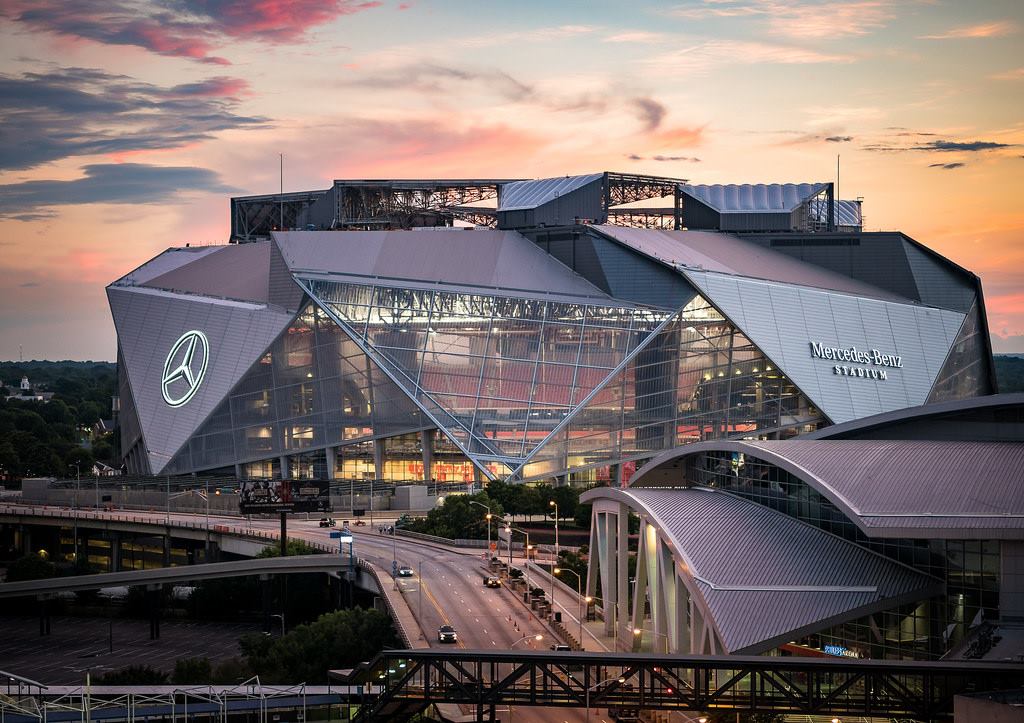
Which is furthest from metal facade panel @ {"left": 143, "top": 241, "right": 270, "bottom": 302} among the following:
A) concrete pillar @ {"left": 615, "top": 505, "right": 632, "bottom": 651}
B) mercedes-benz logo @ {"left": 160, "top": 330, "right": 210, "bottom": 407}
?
concrete pillar @ {"left": 615, "top": 505, "right": 632, "bottom": 651}

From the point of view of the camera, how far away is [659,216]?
598ft

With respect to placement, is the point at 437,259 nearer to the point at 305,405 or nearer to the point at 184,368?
the point at 305,405

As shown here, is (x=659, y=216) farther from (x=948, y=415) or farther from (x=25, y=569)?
(x=948, y=415)

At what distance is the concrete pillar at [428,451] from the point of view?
149m

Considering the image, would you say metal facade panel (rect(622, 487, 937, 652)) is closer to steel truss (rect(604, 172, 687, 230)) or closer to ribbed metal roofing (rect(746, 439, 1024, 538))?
ribbed metal roofing (rect(746, 439, 1024, 538))

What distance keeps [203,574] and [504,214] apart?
6291 centimetres

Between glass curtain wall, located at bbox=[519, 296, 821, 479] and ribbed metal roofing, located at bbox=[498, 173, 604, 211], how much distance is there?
25.4 meters

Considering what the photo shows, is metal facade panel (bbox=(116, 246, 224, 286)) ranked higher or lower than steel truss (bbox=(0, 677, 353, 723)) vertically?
higher

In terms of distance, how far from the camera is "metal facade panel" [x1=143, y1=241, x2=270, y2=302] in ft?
→ 527

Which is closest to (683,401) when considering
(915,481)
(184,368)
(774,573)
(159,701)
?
(184,368)

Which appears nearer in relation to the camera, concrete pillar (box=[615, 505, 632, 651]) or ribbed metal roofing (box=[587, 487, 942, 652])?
ribbed metal roofing (box=[587, 487, 942, 652])

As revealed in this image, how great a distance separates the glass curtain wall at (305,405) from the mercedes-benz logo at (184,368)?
450 centimetres

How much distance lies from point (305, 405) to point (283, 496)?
1258 centimetres

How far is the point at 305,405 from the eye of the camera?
149 m
